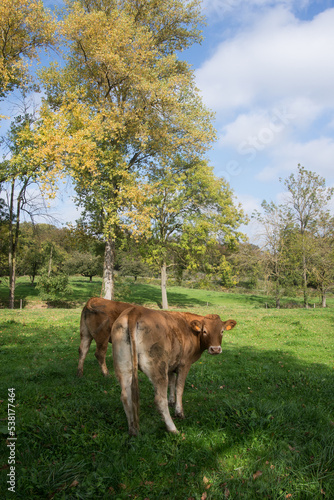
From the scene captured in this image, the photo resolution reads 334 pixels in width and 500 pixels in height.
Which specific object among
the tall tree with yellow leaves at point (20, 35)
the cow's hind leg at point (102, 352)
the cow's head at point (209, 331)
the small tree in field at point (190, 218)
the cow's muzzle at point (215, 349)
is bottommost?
the cow's hind leg at point (102, 352)

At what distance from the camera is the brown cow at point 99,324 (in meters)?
7.35


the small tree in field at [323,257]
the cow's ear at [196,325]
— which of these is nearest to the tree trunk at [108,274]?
the cow's ear at [196,325]

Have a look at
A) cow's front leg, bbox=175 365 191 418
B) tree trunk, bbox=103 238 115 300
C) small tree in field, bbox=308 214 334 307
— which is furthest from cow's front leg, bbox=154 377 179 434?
small tree in field, bbox=308 214 334 307

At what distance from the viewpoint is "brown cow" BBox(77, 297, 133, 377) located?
735cm

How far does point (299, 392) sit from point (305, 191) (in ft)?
117

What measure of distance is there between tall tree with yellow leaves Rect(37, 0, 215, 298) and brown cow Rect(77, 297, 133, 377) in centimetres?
1340

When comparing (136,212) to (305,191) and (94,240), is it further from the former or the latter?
(305,191)

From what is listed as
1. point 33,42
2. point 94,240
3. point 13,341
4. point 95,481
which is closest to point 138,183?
point 94,240

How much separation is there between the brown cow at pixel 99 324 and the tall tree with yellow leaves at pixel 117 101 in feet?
44.0

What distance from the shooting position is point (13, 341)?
1116 centimetres

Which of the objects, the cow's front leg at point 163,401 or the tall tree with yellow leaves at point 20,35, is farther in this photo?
the tall tree with yellow leaves at point 20,35

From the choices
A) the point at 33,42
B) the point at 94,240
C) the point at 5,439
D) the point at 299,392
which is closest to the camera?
the point at 5,439

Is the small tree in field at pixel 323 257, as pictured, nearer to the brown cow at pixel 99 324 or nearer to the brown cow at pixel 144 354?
the brown cow at pixel 99 324

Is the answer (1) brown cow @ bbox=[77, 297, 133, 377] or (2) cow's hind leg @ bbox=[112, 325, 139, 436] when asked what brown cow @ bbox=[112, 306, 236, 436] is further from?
(1) brown cow @ bbox=[77, 297, 133, 377]
